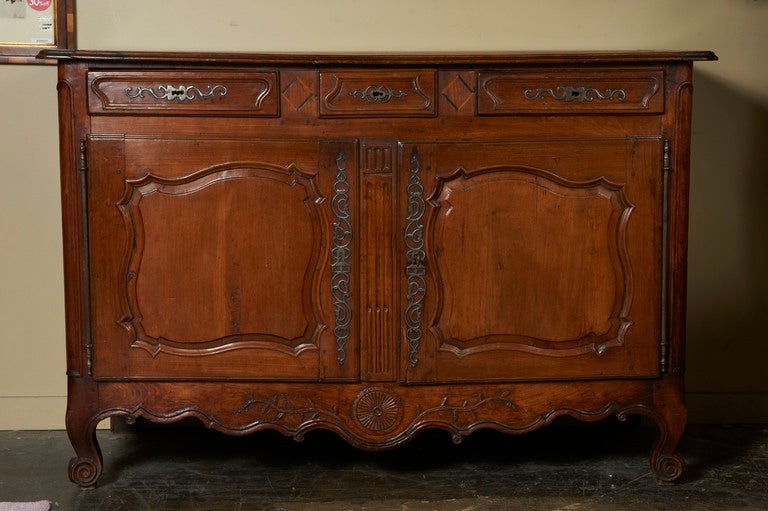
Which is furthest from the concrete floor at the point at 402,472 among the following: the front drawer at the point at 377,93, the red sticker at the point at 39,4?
the red sticker at the point at 39,4

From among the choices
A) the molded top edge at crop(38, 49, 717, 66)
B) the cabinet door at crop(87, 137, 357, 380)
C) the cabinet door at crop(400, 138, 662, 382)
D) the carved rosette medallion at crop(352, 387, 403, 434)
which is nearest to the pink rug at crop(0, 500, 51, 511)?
the cabinet door at crop(87, 137, 357, 380)

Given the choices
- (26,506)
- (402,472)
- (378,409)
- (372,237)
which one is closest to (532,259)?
(372,237)

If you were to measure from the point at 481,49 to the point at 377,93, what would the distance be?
683 millimetres

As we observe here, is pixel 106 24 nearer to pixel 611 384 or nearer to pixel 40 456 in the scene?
pixel 40 456

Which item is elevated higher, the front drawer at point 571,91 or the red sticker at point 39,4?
the red sticker at point 39,4

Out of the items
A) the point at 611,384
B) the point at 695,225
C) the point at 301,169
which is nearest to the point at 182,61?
the point at 301,169

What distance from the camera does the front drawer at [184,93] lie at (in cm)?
209

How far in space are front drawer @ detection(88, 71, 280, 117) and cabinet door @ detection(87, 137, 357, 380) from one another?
82 millimetres

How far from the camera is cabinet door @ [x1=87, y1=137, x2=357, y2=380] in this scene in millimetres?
2107

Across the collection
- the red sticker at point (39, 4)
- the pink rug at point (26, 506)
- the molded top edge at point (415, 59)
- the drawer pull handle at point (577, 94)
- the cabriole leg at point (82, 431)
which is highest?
the red sticker at point (39, 4)

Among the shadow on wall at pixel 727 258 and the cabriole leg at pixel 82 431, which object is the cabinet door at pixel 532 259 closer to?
the shadow on wall at pixel 727 258

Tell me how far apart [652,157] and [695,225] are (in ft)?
2.37

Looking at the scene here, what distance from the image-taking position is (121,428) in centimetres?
271

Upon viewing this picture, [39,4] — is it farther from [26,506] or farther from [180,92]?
[26,506]
